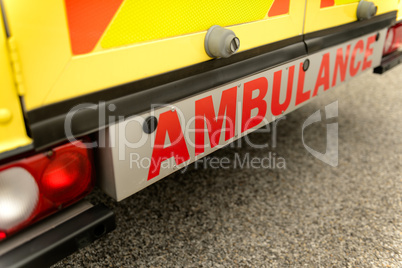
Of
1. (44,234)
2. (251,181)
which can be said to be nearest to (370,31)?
(251,181)

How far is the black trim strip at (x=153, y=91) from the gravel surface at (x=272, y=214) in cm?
78

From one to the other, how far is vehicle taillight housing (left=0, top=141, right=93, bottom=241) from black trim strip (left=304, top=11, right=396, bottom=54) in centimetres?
113

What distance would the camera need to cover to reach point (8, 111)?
2.75ft

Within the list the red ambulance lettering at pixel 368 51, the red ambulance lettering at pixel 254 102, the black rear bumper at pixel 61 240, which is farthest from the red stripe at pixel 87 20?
the red ambulance lettering at pixel 368 51

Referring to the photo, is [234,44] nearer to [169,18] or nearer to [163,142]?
[169,18]

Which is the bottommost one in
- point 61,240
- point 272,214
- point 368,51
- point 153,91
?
point 272,214

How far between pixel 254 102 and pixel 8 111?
91 cm

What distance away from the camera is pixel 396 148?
8.16 ft

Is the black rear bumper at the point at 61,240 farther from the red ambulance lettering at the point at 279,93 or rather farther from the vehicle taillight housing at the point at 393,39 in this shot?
the vehicle taillight housing at the point at 393,39

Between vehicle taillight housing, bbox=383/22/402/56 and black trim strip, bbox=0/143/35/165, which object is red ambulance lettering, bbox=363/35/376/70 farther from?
black trim strip, bbox=0/143/35/165

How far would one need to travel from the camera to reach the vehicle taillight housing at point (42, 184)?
0.93 metres

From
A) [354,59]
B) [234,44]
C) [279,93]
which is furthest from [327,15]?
[234,44]

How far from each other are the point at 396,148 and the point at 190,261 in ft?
5.64

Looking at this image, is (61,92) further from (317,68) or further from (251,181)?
(251,181)
